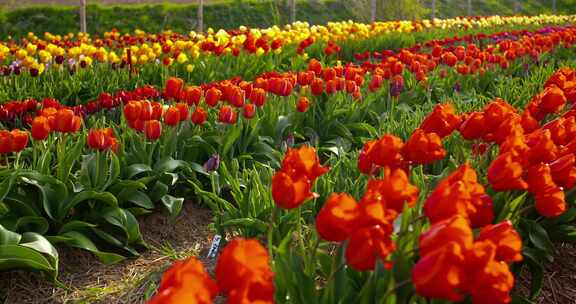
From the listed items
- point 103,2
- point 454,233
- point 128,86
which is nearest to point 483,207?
point 454,233

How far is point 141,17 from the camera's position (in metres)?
20.2

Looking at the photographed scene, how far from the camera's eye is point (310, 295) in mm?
1625

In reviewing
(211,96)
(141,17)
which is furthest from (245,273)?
(141,17)

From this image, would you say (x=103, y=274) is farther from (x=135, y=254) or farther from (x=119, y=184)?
(x=119, y=184)

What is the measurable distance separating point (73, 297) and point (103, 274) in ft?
0.79

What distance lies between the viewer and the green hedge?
1888cm

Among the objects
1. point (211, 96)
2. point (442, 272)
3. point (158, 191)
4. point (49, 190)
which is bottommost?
point (158, 191)

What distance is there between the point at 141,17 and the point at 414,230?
1978 cm

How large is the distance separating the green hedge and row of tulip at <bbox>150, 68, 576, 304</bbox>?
16539 mm

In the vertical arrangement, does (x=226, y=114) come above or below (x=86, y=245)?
above

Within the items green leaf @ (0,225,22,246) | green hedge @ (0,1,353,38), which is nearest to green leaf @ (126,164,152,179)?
green leaf @ (0,225,22,246)

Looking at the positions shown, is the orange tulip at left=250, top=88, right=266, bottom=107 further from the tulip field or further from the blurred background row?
the blurred background row

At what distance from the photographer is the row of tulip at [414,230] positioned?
1.04 metres

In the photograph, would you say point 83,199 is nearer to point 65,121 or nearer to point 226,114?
point 65,121
